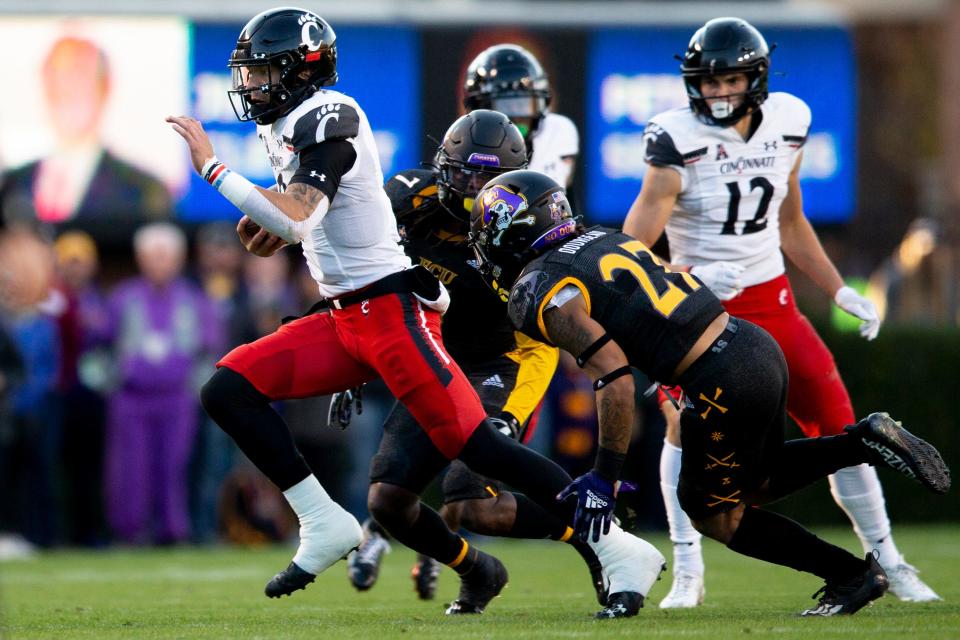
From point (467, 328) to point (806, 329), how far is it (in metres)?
1.37

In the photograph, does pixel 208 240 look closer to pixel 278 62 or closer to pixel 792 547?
pixel 278 62

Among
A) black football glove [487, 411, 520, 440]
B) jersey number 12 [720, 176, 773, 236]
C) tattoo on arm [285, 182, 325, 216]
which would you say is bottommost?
black football glove [487, 411, 520, 440]

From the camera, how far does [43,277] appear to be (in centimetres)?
1119

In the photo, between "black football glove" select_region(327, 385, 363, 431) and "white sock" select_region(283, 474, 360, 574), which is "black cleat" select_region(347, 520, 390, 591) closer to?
"black football glove" select_region(327, 385, 363, 431)

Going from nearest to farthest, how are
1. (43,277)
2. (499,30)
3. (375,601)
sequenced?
(375,601) → (43,277) → (499,30)

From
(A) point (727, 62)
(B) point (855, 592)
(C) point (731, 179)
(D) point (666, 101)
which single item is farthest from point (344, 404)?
(D) point (666, 101)

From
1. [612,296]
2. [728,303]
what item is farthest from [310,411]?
[612,296]

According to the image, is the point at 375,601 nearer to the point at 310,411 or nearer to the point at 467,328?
the point at 467,328

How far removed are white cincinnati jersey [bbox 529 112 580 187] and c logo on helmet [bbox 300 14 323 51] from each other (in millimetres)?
1467

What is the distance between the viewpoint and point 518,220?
5750 millimetres

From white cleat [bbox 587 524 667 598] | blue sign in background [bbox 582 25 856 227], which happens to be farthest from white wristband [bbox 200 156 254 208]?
blue sign in background [bbox 582 25 856 227]

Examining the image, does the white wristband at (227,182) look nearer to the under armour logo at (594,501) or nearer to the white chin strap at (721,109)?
the under armour logo at (594,501)

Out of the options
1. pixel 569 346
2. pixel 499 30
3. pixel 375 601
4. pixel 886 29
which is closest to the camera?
pixel 569 346

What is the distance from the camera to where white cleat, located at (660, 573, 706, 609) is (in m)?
6.66
